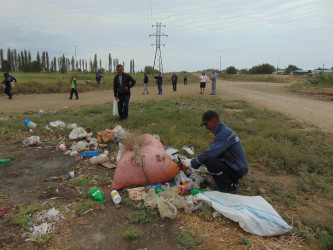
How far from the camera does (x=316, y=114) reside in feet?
25.4

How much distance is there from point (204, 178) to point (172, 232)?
3.69 feet

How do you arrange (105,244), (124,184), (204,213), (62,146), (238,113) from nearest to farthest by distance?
(105,244)
(204,213)
(124,184)
(62,146)
(238,113)

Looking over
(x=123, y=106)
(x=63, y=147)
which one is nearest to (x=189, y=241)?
(x=63, y=147)

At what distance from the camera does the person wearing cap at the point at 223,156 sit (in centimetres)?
284

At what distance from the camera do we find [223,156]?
9.68 ft

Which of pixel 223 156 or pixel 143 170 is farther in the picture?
pixel 143 170

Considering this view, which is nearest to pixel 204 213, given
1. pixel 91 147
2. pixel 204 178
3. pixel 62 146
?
pixel 204 178

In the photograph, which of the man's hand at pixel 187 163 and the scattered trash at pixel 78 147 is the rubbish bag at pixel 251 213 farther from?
the scattered trash at pixel 78 147

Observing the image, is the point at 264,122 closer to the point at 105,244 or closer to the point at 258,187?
the point at 258,187

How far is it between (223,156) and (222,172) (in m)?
0.20

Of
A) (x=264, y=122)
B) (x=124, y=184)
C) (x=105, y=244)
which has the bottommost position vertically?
(x=105, y=244)

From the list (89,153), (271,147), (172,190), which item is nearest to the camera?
(172,190)

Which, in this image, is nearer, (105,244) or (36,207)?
(105,244)

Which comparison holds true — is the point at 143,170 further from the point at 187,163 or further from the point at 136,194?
the point at 187,163
